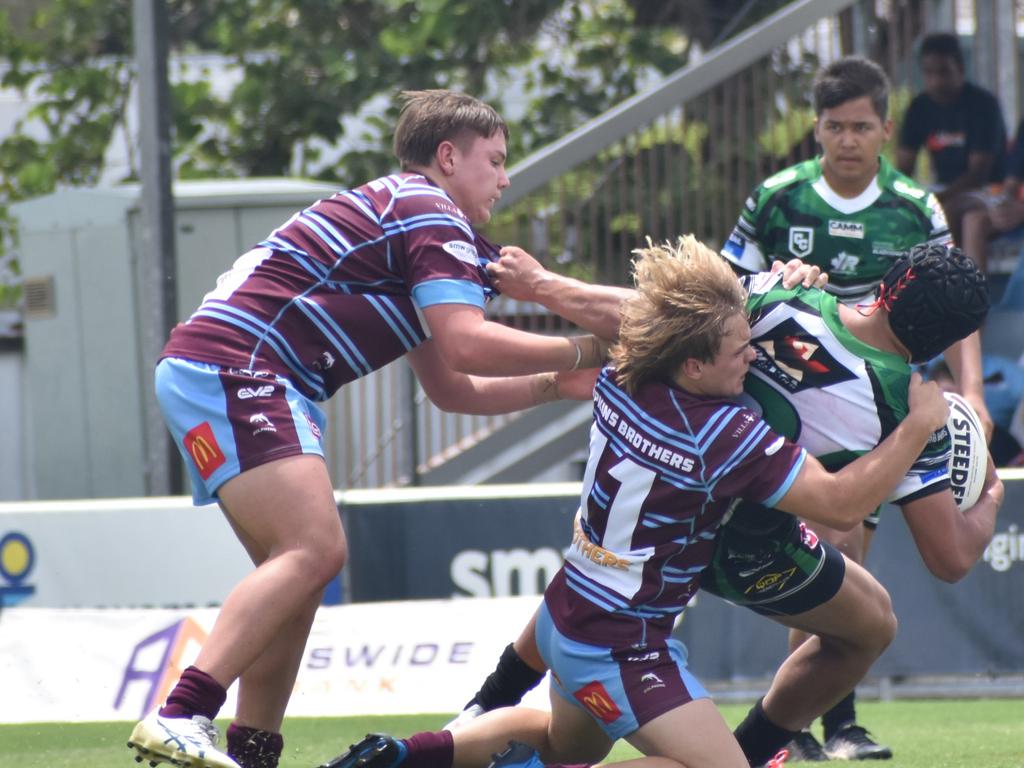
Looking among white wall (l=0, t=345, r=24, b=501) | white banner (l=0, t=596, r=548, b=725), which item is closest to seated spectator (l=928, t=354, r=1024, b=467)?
white banner (l=0, t=596, r=548, b=725)

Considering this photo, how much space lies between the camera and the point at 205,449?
4.07 metres

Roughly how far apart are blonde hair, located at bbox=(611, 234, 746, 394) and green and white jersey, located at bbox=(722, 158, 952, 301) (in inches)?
65.8

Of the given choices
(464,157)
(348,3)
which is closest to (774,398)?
(464,157)

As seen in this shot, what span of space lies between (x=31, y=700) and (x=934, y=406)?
4014mm

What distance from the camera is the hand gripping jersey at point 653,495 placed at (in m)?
3.70

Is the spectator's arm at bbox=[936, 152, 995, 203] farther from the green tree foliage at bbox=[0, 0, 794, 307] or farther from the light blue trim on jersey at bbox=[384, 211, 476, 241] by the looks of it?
the light blue trim on jersey at bbox=[384, 211, 476, 241]

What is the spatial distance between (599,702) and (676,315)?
92 cm

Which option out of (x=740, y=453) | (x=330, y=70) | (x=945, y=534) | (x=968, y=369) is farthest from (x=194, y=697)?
(x=330, y=70)

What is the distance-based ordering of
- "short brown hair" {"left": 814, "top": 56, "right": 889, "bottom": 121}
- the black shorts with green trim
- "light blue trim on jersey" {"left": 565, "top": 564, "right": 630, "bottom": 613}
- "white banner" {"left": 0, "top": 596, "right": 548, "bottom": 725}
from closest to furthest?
"light blue trim on jersey" {"left": 565, "top": 564, "right": 630, "bottom": 613}
the black shorts with green trim
"short brown hair" {"left": 814, "top": 56, "right": 889, "bottom": 121}
"white banner" {"left": 0, "top": 596, "right": 548, "bottom": 725}

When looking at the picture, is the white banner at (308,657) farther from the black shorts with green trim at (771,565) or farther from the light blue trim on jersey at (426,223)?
the light blue trim on jersey at (426,223)

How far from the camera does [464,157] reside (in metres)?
4.32

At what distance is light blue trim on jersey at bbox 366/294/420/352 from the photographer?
419 cm

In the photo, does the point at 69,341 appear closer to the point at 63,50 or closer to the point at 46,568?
the point at 63,50

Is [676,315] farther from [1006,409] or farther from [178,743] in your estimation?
[1006,409]
